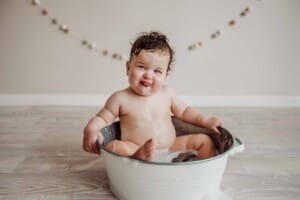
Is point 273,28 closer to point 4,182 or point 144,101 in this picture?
point 144,101

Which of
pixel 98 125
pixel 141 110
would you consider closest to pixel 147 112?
pixel 141 110

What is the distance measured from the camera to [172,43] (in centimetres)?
145

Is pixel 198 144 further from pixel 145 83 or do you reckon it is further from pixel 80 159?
pixel 80 159

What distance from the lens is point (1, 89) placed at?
4.82 ft

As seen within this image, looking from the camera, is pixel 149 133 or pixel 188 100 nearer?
pixel 149 133

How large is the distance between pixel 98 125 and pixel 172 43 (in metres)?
0.75

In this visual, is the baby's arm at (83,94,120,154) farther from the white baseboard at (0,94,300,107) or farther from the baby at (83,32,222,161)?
the white baseboard at (0,94,300,107)

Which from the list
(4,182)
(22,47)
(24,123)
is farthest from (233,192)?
(22,47)

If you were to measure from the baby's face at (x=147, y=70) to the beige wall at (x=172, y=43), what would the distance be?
678mm

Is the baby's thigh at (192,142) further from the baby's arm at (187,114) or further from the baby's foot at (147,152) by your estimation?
the baby's foot at (147,152)

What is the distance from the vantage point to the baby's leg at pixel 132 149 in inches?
25.4

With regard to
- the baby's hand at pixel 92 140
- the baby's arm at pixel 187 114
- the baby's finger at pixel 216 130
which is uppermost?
the baby's arm at pixel 187 114

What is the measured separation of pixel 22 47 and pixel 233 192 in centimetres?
107

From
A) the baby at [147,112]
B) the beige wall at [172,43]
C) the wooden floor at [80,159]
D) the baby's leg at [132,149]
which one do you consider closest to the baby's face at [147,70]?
the baby at [147,112]
